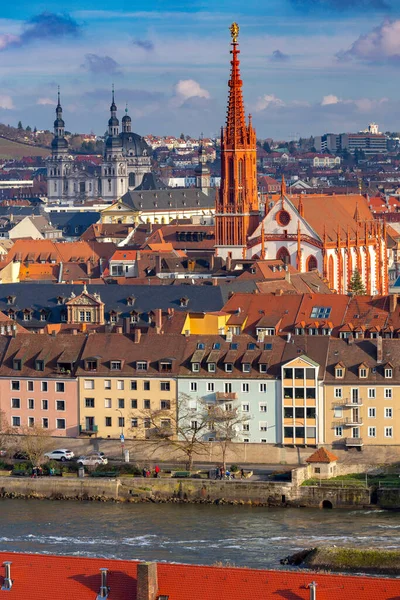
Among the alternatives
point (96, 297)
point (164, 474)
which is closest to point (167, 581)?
point (164, 474)

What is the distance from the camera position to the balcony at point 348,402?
70.1 metres

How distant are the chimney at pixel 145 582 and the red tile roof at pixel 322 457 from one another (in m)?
27.5

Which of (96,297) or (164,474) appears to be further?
(96,297)

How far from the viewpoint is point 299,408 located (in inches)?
2773

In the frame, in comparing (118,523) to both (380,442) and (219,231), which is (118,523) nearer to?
(380,442)

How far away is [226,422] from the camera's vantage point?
7081cm

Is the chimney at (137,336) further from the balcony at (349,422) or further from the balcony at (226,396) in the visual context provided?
the balcony at (349,422)

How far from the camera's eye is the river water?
57.4 metres

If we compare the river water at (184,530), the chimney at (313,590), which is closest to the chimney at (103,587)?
the chimney at (313,590)

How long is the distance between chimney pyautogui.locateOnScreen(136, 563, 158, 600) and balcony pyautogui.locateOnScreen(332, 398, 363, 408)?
98.9 ft

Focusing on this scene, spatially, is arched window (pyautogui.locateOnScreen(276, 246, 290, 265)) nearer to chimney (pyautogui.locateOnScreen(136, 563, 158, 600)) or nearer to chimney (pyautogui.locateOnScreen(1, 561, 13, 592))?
chimney (pyautogui.locateOnScreen(1, 561, 13, 592))

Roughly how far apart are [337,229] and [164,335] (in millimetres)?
52135

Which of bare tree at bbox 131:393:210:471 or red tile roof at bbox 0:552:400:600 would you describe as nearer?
red tile roof at bbox 0:552:400:600

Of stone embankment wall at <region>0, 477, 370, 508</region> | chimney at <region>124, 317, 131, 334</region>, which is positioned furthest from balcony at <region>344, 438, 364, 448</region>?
chimney at <region>124, 317, 131, 334</region>
